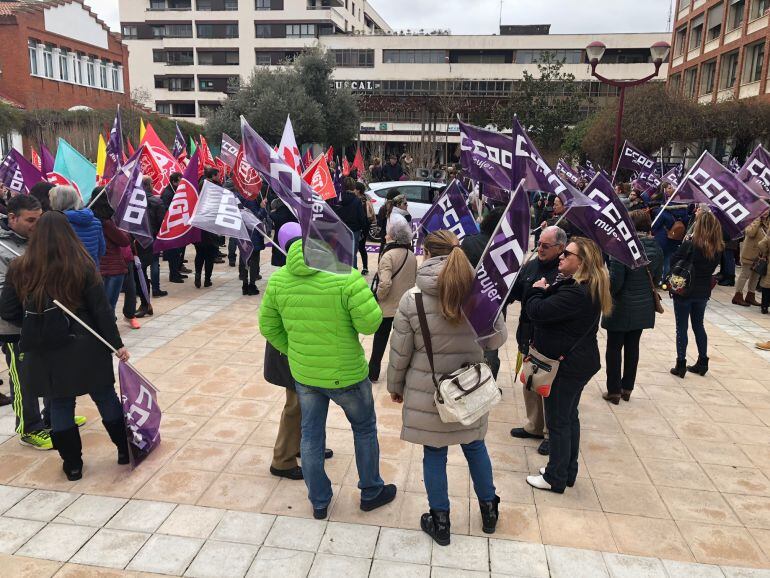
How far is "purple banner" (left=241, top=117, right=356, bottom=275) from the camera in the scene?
3271 millimetres

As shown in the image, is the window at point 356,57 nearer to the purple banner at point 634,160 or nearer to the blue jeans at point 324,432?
the purple banner at point 634,160

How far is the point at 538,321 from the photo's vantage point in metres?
3.87

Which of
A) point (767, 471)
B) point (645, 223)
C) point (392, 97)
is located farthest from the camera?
point (392, 97)

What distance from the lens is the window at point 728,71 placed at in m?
33.5

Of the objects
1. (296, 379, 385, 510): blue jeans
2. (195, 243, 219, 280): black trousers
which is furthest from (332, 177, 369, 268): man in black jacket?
(296, 379, 385, 510): blue jeans

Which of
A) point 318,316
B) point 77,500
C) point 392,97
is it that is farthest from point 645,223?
point 392,97

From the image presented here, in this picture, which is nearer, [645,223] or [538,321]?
[538,321]

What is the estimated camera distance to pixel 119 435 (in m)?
4.29

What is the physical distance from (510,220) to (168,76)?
66858 mm

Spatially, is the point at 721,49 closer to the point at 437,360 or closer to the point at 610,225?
the point at 610,225

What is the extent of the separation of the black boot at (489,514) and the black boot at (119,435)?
261cm

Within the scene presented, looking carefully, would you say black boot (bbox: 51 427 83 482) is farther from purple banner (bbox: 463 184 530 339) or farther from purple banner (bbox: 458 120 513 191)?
purple banner (bbox: 458 120 513 191)

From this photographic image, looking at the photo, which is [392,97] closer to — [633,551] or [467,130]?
[467,130]

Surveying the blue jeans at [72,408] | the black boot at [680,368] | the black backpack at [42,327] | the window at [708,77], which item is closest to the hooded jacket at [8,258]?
A: the black backpack at [42,327]
